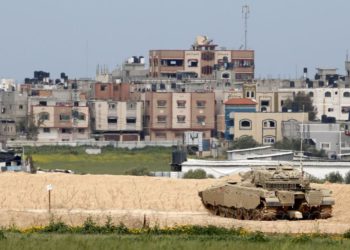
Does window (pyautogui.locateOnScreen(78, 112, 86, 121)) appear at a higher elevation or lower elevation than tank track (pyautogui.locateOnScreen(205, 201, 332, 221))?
higher

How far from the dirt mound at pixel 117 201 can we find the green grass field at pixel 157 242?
516 cm

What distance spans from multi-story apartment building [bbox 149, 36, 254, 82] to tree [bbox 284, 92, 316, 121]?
639 inches

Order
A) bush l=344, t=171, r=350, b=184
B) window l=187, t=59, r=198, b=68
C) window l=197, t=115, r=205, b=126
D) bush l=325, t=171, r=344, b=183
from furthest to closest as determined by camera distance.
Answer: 1. window l=187, t=59, r=198, b=68
2. window l=197, t=115, r=205, b=126
3. bush l=325, t=171, r=344, b=183
4. bush l=344, t=171, r=350, b=184

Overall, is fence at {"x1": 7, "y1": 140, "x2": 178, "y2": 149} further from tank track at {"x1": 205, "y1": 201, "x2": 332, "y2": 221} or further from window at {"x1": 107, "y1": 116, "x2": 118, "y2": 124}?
tank track at {"x1": 205, "y1": 201, "x2": 332, "y2": 221}

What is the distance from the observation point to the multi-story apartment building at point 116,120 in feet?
359

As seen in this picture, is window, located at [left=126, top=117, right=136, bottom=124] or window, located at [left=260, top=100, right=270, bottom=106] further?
window, located at [left=260, top=100, right=270, bottom=106]

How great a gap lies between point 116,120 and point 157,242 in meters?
79.1

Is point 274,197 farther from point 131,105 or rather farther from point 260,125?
point 131,105

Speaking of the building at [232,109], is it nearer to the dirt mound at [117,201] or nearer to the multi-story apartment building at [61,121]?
the multi-story apartment building at [61,121]

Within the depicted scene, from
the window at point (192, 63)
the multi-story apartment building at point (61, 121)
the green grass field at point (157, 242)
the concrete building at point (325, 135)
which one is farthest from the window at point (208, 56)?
the green grass field at point (157, 242)

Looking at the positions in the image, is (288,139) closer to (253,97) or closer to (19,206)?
(253,97)

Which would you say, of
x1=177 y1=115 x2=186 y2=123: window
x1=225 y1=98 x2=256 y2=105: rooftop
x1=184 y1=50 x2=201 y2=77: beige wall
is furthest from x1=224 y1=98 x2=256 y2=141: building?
x1=184 y1=50 x2=201 y2=77: beige wall

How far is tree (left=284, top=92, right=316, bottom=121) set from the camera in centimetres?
11261

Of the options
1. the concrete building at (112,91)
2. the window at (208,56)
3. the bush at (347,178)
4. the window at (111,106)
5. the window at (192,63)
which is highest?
the window at (208,56)
